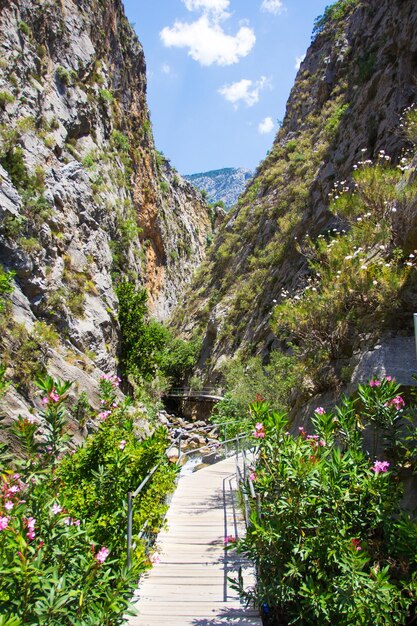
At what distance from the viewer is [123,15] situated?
33531mm

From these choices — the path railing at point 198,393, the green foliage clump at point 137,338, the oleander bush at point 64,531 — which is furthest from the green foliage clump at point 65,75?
the oleander bush at point 64,531

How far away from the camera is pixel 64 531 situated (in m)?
3.19

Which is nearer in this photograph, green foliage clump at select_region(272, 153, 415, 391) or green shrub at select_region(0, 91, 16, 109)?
green foliage clump at select_region(272, 153, 415, 391)

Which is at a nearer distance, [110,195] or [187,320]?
[110,195]

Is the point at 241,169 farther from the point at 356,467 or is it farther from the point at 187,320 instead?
the point at 356,467

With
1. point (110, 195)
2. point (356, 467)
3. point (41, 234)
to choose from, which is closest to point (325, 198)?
Answer: point (110, 195)

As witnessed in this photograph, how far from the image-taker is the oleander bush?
2.64 metres

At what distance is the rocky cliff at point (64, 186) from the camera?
47.8ft

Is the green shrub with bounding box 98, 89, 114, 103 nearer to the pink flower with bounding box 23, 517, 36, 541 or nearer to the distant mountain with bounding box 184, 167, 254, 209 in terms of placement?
the pink flower with bounding box 23, 517, 36, 541

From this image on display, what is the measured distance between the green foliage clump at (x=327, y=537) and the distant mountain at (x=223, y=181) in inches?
5463

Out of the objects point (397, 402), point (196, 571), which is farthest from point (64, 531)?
point (397, 402)

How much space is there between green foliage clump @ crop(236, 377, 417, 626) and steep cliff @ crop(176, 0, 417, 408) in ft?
12.3

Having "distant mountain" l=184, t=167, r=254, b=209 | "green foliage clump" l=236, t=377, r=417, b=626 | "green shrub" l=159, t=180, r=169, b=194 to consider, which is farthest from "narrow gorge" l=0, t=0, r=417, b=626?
"distant mountain" l=184, t=167, r=254, b=209

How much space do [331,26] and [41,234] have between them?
31.7 metres
